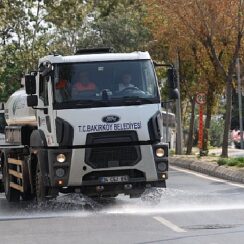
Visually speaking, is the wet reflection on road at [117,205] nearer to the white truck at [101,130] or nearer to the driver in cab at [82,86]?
the white truck at [101,130]

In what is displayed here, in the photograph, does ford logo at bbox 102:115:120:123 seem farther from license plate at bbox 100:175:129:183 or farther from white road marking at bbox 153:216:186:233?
white road marking at bbox 153:216:186:233

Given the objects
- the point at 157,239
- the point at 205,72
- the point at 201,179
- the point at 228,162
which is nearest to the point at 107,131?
the point at 157,239

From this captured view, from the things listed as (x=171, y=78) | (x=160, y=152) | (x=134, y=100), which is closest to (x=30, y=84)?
(x=134, y=100)

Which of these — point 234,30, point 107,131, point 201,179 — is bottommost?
point 201,179

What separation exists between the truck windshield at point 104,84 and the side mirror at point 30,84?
765 mm

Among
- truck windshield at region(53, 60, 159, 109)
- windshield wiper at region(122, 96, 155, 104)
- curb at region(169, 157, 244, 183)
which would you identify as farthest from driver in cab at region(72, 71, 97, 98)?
curb at region(169, 157, 244, 183)

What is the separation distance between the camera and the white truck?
16.4m

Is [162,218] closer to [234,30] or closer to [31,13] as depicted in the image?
[234,30]

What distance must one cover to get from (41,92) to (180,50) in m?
22.2

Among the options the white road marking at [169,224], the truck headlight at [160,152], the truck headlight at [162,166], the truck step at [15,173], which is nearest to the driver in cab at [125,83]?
the truck headlight at [160,152]

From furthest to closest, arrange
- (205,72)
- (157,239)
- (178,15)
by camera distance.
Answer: (205,72)
(178,15)
(157,239)

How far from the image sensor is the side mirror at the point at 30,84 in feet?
56.3

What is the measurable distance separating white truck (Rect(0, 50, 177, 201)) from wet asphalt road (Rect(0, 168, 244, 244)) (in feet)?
2.00

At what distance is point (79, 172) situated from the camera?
646 inches
